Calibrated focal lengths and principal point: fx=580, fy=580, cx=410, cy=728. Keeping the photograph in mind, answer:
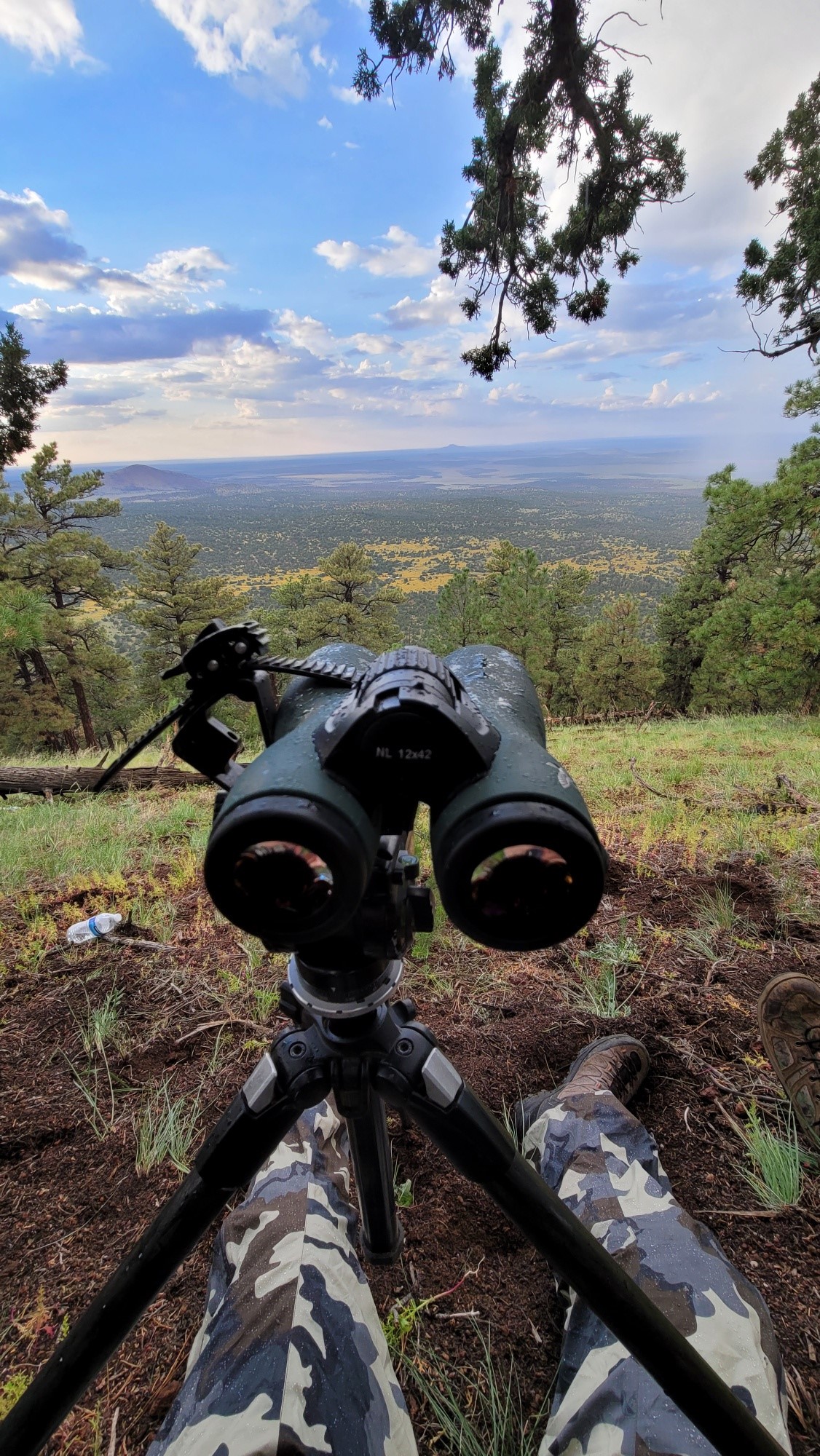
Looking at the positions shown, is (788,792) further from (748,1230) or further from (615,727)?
(615,727)

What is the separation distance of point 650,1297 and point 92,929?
2.33m

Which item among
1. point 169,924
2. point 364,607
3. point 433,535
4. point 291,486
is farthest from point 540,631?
point 291,486

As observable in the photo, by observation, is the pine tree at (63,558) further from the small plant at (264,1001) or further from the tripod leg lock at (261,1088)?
the tripod leg lock at (261,1088)

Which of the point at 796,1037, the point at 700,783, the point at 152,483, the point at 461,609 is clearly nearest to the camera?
the point at 796,1037

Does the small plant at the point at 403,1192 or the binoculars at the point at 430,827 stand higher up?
the binoculars at the point at 430,827

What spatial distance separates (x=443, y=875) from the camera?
0.67 meters

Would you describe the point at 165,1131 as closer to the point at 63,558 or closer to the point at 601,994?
the point at 601,994

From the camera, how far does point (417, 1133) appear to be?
1.75 m

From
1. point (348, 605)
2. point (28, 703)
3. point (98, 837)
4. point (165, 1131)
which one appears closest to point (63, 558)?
point (28, 703)

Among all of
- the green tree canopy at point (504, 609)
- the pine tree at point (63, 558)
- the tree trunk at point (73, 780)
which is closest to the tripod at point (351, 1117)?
the tree trunk at point (73, 780)

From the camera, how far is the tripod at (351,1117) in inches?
33.4

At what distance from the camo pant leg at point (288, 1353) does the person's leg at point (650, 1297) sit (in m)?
0.34

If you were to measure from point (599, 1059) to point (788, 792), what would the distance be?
10.3 ft

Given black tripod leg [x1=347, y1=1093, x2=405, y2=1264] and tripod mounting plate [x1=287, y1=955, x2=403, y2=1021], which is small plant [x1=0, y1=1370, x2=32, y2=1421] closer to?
black tripod leg [x1=347, y1=1093, x2=405, y2=1264]
